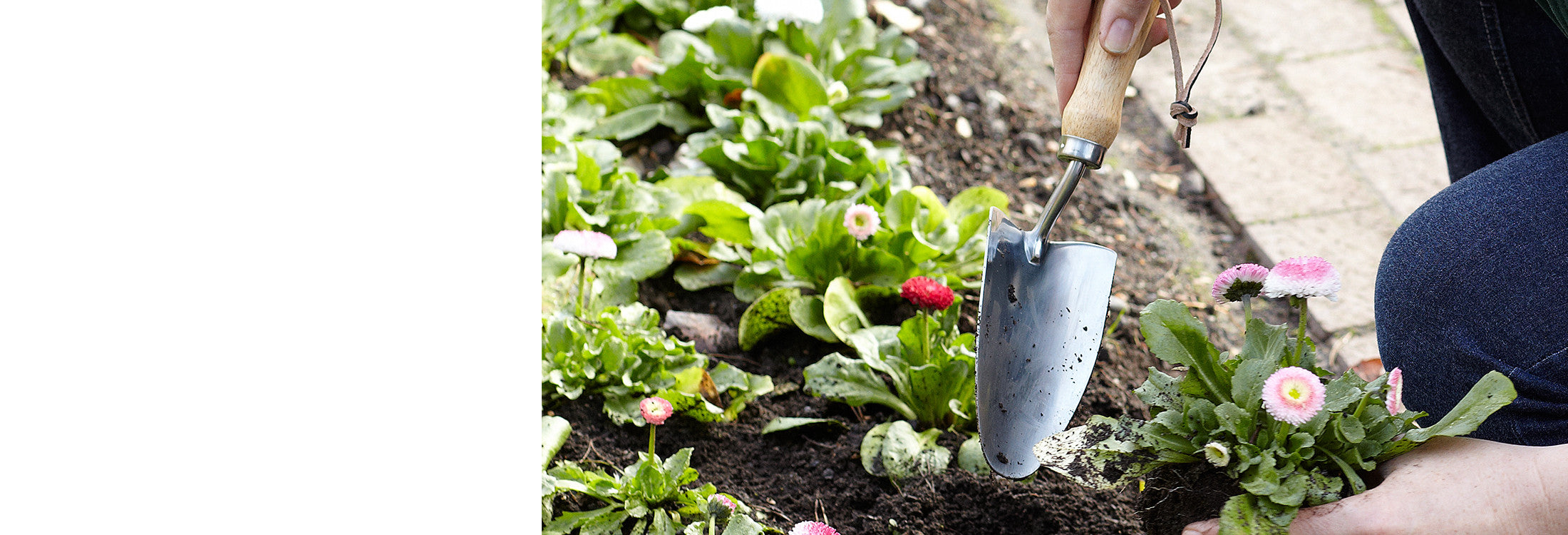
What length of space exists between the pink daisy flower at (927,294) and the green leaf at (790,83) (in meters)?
0.76

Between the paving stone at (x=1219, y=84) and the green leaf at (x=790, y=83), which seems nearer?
the green leaf at (x=790, y=83)

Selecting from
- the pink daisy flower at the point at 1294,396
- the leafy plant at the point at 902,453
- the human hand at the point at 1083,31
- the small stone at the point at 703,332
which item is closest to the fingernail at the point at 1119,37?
the human hand at the point at 1083,31

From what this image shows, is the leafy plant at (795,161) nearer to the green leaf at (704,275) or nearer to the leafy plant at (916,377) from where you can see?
the green leaf at (704,275)

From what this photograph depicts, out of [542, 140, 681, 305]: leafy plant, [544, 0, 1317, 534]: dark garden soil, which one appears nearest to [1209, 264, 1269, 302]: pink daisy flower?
[544, 0, 1317, 534]: dark garden soil

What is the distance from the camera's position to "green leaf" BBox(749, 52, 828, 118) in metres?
2.09

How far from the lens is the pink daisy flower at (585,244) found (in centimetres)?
143

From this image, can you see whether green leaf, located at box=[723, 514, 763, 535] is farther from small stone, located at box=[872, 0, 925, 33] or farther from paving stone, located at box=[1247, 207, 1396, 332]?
small stone, located at box=[872, 0, 925, 33]
